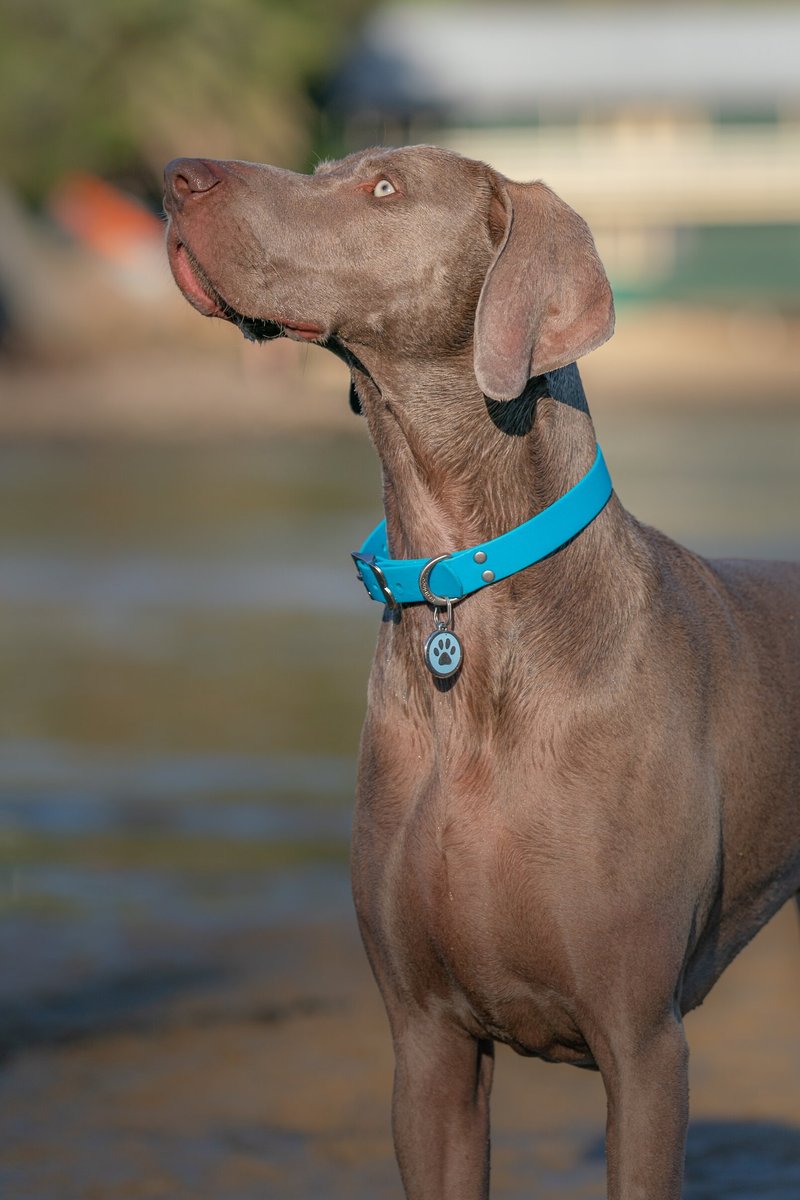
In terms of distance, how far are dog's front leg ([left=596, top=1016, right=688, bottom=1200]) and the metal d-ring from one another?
0.88 metres

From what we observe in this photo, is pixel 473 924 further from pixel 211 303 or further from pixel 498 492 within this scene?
pixel 211 303

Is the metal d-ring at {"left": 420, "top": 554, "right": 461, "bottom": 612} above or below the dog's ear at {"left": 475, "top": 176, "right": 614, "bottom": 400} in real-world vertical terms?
below

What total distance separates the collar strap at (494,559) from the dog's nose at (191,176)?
82 cm

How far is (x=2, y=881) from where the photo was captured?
6.98 meters

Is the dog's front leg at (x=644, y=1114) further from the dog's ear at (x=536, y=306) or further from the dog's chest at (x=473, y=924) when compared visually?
the dog's ear at (x=536, y=306)

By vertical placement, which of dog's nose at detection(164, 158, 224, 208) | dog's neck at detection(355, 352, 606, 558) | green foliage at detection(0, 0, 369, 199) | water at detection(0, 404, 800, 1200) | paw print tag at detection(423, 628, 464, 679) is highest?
green foliage at detection(0, 0, 369, 199)

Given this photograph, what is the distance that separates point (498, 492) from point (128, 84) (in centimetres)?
4043

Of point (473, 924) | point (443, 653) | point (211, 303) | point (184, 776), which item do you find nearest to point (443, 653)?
point (443, 653)

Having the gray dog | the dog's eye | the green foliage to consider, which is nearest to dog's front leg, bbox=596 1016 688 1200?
the gray dog

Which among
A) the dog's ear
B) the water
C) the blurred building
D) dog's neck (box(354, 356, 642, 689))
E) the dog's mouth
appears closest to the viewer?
the dog's ear

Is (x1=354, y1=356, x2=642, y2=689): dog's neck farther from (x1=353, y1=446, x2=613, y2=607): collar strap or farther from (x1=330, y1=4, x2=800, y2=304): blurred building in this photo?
(x1=330, y1=4, x2=800, y2=304): blurred building

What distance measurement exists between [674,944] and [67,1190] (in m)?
1.74

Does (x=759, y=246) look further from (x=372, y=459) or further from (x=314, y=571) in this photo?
(x=314, y=571)

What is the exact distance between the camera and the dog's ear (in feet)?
11.9
